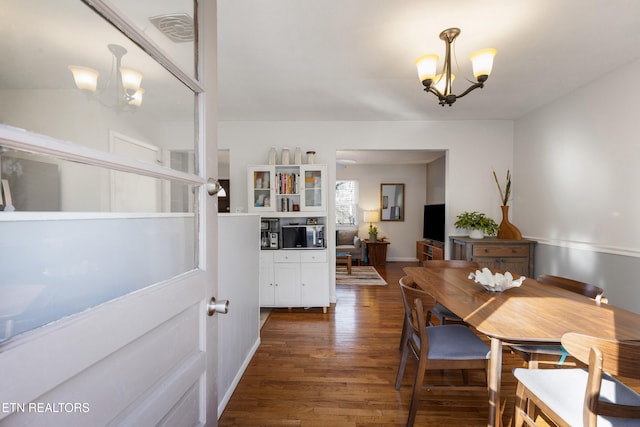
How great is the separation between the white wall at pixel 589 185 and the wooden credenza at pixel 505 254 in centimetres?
14

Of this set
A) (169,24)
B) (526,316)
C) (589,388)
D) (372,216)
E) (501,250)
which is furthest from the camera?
(372,216)

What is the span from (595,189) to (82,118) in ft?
12.4

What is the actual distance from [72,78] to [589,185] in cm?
382

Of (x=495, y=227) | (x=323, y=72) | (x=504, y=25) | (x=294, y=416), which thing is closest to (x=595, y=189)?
(x=495, y=227)

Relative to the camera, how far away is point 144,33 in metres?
0.62

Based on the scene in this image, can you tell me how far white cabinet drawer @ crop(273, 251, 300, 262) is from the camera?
12.3 feet

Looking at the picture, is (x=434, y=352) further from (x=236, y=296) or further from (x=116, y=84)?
(x=116, y=84)

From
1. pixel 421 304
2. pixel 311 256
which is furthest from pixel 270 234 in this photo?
pixel 421 304

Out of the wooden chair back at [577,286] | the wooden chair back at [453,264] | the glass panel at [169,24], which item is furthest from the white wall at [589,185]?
the glass panel at [169,24]

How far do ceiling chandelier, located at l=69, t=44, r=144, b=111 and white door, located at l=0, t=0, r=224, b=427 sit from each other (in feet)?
0.06

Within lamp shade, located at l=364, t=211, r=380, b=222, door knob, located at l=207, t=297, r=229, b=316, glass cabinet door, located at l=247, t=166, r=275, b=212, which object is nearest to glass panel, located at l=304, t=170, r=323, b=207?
glass cabinet door, located at l=247, t=166, r=275, b=212

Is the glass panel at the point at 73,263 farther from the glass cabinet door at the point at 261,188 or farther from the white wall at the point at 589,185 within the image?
the white wall at the point at 589,185

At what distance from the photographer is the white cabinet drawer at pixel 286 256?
374 centimetres

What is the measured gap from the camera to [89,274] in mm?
545
